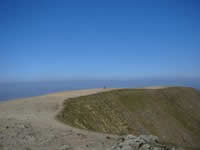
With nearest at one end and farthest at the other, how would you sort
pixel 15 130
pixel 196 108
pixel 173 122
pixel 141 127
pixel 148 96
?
1. pixel 15 130
2. pixel 141 127
3. pixel 173 122
4. pixel 148 96
5. pixel 196 108

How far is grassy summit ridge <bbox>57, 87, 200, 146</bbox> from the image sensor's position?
27.3 meters

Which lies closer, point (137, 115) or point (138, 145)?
point (138, 145)

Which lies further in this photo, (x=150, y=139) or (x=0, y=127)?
(x=0, y=127)

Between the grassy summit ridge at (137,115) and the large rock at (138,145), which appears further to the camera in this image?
the grassy summit ridge at (137,115)

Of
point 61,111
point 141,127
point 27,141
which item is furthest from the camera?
point 141,127

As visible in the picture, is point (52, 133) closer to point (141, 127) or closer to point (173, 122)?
point (141, 127)

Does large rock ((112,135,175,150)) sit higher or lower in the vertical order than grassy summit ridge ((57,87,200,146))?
higher

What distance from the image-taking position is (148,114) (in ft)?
134

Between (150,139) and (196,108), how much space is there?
172 feet

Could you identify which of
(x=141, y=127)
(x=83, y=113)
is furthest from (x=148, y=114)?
(x=83, y=113)

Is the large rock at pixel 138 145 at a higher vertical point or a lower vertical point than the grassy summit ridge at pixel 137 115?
higher

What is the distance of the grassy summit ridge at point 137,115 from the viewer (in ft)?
89.7

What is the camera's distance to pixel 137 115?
3838 cm

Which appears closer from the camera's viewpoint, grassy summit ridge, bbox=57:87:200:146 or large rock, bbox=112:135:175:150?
large rock, bbox=112:135:175:150
